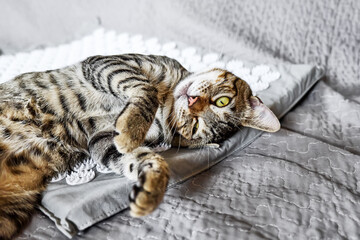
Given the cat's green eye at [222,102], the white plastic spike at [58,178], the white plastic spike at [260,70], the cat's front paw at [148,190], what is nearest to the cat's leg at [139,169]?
the cat's front paw at [148,190]

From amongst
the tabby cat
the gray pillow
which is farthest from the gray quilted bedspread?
the tabby cat

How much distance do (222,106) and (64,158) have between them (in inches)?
20.1

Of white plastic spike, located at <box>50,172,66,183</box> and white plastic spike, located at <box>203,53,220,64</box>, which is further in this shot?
white plastic spike, located at <box>203,53,220,64</box>

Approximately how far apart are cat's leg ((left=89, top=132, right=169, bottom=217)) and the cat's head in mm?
164

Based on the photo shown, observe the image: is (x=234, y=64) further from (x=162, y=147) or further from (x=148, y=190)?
(x=148, y=190)

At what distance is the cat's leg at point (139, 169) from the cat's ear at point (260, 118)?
1.16ft

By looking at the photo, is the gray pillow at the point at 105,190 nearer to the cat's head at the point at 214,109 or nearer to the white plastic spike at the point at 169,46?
the cat's head at the point at 214,109

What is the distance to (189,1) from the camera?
170 cm

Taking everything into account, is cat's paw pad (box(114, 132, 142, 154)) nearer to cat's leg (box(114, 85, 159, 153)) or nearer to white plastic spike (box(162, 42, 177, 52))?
cat's leg (box(114, 85, 159, 153))

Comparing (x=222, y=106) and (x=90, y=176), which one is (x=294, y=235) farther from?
(x=90, y=176)

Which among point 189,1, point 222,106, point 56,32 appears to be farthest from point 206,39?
point 56,32

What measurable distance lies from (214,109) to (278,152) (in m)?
0.28

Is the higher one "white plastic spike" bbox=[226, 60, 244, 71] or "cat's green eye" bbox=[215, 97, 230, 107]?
"white plastic spike" bbox=[226, 60, 244, 71]

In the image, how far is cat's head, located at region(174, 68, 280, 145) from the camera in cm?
105
